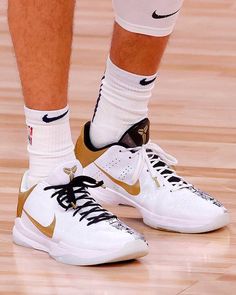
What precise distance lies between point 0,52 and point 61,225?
1.44m

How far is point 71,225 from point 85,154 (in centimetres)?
23

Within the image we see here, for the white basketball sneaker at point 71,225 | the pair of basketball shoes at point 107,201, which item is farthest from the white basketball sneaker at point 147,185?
the white basketball sneaker at point 71,225

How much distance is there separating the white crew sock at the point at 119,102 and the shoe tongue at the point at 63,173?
0.14m

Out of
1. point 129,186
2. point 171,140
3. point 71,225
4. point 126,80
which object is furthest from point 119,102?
point 171,140

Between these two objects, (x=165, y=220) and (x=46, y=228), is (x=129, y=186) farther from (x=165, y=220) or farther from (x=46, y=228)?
(x=46, y=228)

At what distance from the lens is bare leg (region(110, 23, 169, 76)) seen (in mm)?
1990

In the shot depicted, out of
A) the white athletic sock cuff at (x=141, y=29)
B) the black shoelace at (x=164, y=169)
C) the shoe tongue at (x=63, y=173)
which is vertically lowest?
the black shoelace at (x=164, y=169)

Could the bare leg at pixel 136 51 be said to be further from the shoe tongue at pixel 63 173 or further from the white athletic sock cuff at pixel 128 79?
the shoe tongue at pixel 63 173

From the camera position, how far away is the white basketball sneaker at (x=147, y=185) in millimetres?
1976

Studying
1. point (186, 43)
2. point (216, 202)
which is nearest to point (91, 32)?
point (186, 43)

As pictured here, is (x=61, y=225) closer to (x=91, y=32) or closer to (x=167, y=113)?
(x=167, y=113)

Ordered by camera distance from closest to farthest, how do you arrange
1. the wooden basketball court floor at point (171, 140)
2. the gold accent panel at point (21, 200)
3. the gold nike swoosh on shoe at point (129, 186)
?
the wooden basketball court floor at point (171, 140) → the gold accent panel at point (21, 200) → the gold nike swoosh on shoe at point (129, 186)

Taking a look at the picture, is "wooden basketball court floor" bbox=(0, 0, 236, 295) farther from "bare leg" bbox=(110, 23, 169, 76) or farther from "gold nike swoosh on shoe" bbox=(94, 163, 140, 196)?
"bare leg" bbox=(110, 23, 169, 76)

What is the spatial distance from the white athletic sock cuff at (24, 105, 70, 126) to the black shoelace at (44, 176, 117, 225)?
10cm
